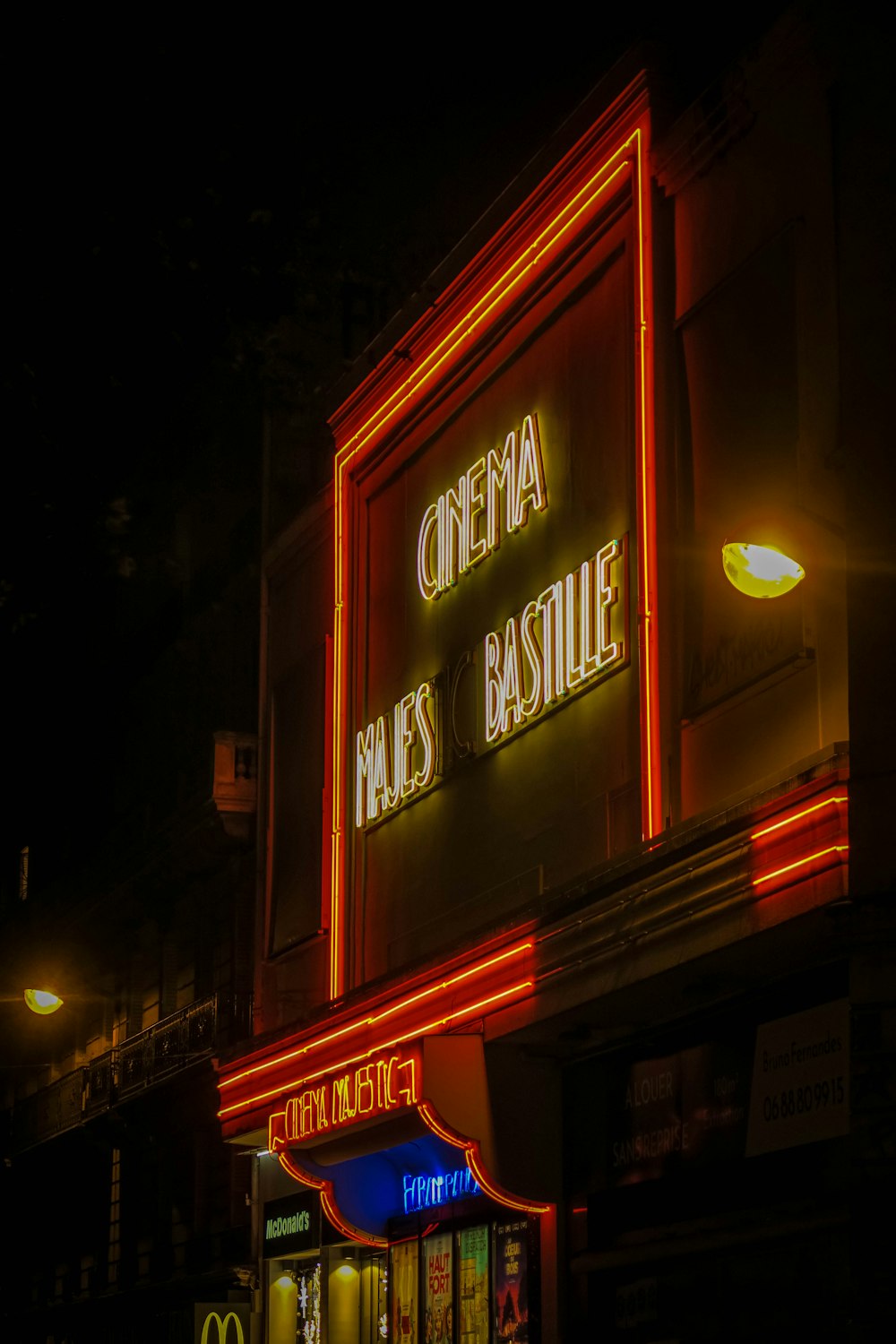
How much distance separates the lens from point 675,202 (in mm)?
15273

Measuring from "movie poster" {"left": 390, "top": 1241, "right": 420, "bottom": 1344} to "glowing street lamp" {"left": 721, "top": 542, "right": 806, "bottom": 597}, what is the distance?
9.17 metres

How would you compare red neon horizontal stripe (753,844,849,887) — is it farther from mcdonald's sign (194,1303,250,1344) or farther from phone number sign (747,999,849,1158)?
mcdonald's sign (194,1303,250,1344)

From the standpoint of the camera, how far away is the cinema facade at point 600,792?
480 inches

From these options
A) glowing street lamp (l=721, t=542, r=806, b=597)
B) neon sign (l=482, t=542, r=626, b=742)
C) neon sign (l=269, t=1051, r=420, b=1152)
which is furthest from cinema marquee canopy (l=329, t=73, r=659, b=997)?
glowing street lamp (l=721, t=542, r=806, b=597)

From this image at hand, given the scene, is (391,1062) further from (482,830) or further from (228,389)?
(228,389)

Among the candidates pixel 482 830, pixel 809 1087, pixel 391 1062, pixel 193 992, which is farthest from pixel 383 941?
pixel 193 992

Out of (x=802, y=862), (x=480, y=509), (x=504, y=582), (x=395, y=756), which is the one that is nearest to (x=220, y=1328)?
(x=395, y=756)

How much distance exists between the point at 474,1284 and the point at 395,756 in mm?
5293

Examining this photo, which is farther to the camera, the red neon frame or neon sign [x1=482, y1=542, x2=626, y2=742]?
neon sign [x1=482, y1=542, x2=626, y2=742]

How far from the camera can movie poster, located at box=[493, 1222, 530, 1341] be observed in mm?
15727

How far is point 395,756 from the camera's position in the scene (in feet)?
64.5

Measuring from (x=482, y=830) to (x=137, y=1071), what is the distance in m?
12.4

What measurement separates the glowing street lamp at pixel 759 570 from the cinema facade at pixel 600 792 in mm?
59

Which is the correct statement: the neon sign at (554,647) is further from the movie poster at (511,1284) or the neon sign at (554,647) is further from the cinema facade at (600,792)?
the movie poster at (511,1284)
